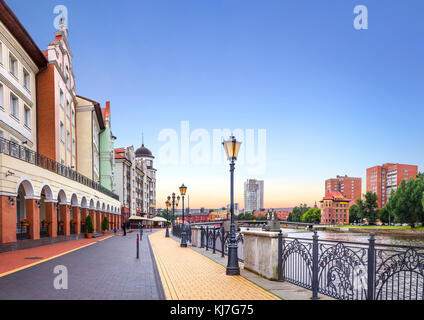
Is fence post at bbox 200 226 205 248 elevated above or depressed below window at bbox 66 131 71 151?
below

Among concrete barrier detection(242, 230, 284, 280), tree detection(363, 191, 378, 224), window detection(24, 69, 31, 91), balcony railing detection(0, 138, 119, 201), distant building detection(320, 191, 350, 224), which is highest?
window detection(24, 69, 31, 91)

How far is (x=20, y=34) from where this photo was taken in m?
21.6

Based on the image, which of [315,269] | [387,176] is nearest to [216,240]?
[315,269]

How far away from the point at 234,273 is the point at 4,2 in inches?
756

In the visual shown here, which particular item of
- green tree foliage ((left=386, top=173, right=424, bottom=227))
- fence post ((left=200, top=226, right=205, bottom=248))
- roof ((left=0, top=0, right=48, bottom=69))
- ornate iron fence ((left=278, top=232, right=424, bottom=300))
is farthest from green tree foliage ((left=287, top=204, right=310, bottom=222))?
ornate iron fence ((left=278, top=232, right=424, bottom=300))

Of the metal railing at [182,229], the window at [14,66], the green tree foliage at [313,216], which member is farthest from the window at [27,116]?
the green tree foliage at [313,216]

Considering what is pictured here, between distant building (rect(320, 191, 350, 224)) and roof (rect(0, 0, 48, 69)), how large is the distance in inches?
5459

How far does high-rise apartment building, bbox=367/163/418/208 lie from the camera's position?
167m

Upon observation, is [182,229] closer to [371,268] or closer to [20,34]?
[20,34]

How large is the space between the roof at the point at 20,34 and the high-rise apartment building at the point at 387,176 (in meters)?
175

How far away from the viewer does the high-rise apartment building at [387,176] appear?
167 meters

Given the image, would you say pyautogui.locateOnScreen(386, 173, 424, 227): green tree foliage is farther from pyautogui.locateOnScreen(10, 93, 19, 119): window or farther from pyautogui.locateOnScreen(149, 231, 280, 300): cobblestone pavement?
pyautogui.locateOnScreen(10, 93, 19, 119): window

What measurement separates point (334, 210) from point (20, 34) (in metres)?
144

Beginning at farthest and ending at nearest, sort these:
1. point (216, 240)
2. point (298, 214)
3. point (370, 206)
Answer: point (298, 214) → point (370, 206) → point (216, 240)
